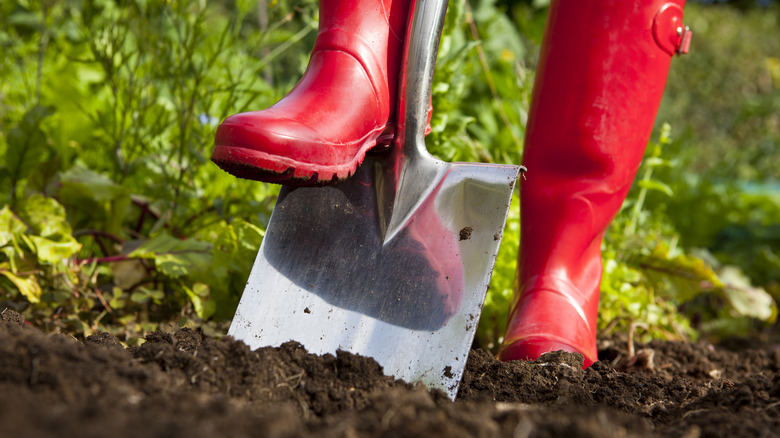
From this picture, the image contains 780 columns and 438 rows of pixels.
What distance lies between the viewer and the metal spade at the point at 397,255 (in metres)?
1.15

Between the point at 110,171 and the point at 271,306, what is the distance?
1126 millimetres

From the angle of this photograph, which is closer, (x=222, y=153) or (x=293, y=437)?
(x=293, y=437)

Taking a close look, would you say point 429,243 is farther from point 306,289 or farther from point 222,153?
point 222,153

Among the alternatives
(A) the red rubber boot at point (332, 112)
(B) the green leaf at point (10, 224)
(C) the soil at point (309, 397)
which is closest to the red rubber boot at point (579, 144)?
(C) the soil at point (309, 397)

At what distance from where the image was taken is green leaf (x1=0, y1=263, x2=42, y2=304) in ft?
4.62

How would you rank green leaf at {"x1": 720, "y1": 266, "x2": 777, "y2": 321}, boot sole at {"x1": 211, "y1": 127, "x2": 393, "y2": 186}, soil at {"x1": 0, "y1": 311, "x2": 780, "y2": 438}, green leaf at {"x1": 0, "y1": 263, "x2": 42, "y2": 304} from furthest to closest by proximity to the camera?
green leaf at {"x1": 720, "y1": 266, "x2": 777, "y2": 321} → green leaf at {"x1": 0, "y1": 263, "x2": 42, "y2": 304} → boot sole at {"x1": 211, "y1": 127, "x2": 393, "y2": 186} → soil at {"x1": 0, "y1": 311, "x2": 780, "y2": 438}

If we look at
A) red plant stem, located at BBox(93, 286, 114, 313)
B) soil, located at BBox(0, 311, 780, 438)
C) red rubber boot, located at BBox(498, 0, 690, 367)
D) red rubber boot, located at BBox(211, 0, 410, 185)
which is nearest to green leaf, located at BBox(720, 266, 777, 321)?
red rubber boot, located at BBox(498, 0, 690, 367)

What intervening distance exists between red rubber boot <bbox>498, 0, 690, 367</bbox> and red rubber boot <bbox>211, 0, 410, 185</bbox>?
1.14ft

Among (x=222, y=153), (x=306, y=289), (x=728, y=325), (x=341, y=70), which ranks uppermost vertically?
(x=341, y=70)

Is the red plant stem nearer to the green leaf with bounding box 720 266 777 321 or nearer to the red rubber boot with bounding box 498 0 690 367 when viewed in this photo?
the red rubber boot with bounding box 498 0 690 367

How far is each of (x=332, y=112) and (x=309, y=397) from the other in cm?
54

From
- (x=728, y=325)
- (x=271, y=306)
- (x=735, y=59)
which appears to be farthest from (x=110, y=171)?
(x=735, y=59)

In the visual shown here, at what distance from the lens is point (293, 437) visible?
634 mm

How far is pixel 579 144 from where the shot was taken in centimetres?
134
